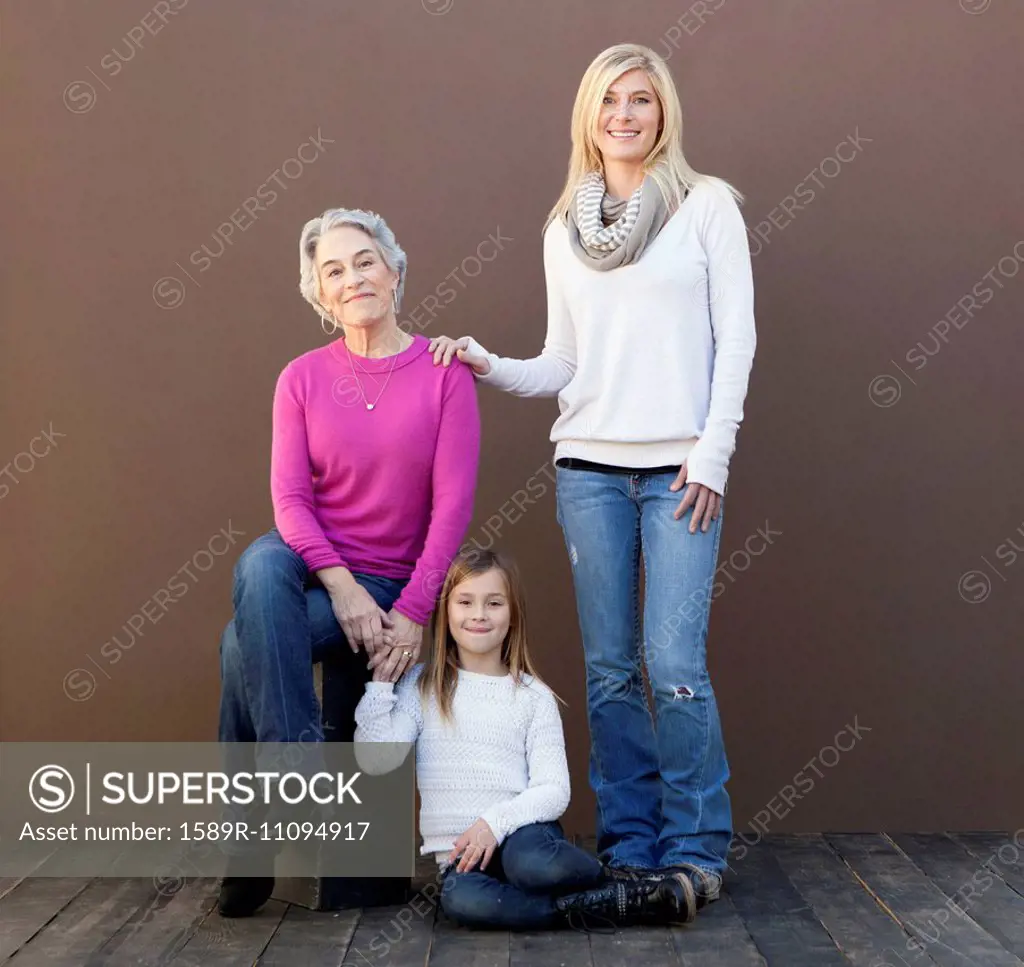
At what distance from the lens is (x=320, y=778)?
2.34 metres

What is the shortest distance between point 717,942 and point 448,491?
0.92 m

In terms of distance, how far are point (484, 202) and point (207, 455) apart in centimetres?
87

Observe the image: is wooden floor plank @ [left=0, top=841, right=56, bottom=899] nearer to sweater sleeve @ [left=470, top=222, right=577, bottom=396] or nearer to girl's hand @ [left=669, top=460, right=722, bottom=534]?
sweater sleeve @ [left=470, top=222, right=577, bottom=396]

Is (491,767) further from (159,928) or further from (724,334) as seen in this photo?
(724,334)

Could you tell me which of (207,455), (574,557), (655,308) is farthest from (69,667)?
(655,308)

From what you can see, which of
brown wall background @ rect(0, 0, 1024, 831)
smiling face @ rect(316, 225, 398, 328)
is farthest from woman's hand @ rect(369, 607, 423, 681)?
brown wall background @ rect(0, 0, 1024, 831)

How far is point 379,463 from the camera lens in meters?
2.52

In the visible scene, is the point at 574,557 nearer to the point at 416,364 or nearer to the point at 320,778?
the point at 416,364

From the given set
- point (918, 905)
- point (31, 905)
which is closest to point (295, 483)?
point (31, 905)

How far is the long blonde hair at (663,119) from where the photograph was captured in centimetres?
252

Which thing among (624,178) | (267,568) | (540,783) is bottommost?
(540,783)

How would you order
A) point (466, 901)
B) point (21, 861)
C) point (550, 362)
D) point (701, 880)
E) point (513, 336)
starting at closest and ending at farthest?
point (466, 901) → point (701, 880) → point (550, 362) → point (21, 861) → point (513, 336)

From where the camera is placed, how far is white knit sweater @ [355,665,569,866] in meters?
2.41

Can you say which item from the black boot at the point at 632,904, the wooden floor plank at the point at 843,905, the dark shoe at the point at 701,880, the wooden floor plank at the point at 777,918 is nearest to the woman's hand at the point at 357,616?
the black boot at the point at 632,904
